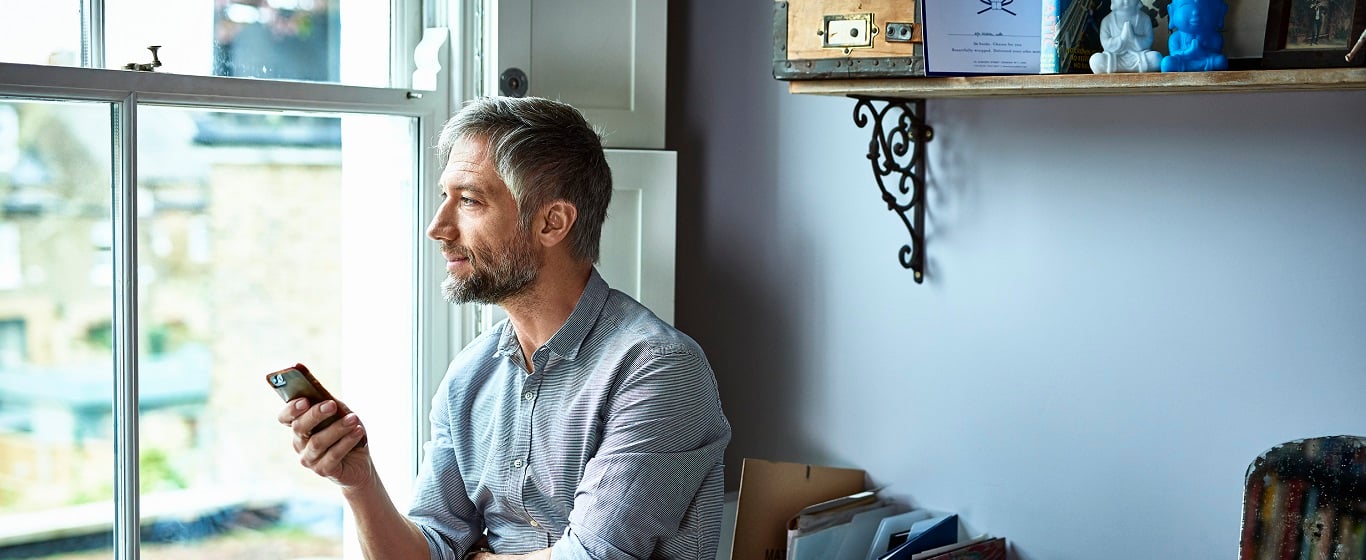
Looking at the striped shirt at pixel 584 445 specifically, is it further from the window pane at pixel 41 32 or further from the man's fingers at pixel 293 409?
the window pane at pixel 41 32

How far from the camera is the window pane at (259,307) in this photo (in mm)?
1889

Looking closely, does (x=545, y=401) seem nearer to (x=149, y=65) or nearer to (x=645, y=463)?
(x=645, y=463)

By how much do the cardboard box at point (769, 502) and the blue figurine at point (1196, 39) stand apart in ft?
2.86

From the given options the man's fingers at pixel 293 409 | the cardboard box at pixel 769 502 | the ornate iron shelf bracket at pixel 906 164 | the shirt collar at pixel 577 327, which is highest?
the ornate iron shelf bracket at pixel 906 164

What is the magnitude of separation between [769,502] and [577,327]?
0.52 meters

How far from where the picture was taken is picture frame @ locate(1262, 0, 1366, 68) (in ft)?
4.91

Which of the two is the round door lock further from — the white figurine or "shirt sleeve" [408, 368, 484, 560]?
the white figurine

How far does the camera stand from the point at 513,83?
2.12 metres

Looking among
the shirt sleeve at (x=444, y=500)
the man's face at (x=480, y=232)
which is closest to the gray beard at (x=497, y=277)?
the man's face at (x=480, y=232)

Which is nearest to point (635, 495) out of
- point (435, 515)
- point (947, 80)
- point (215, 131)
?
point (435, 515)

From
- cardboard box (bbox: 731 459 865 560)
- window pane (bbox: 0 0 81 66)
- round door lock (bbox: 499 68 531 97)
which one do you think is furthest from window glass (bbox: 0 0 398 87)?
cardboard box (bbox: 731 459 865 560)

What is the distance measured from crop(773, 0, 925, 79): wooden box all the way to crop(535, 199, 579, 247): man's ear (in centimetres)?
40

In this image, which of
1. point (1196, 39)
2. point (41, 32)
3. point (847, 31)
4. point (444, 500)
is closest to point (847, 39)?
point (847, 31)

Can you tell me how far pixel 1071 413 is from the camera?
1959mm
